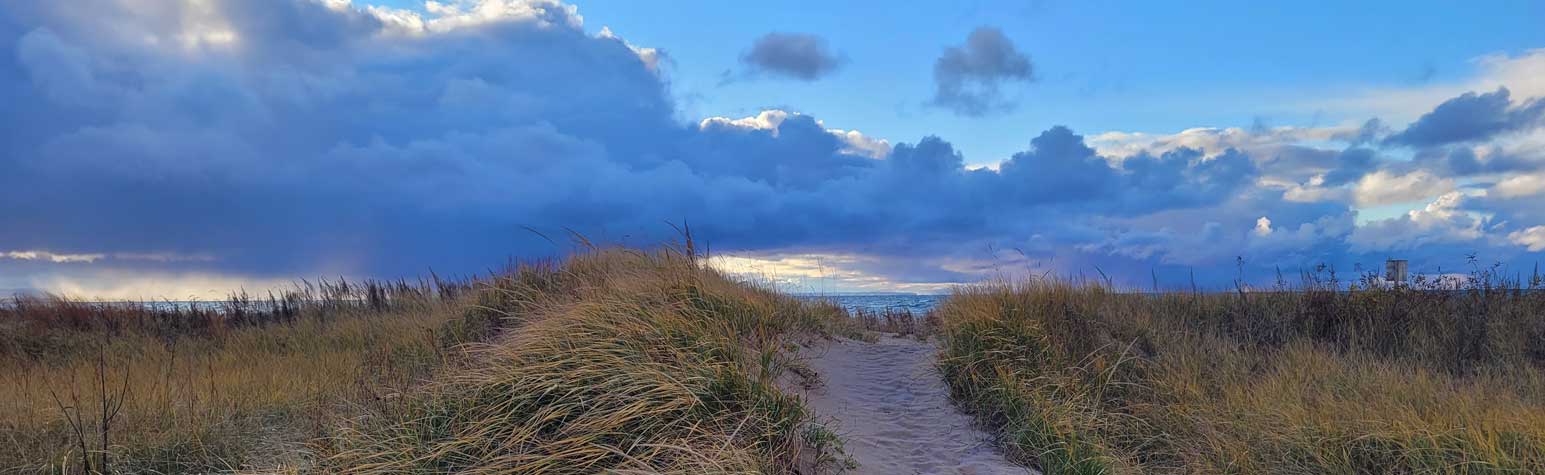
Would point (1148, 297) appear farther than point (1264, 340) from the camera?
Yes

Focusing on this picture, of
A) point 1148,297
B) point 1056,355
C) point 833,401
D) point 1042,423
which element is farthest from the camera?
point 1148,297

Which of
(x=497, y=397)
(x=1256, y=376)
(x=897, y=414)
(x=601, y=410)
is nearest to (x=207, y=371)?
(x=497, y=397)

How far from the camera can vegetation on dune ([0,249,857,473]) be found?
16.3 ft

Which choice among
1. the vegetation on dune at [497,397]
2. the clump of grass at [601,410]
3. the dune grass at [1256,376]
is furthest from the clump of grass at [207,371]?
the dune grass at [1256,376]

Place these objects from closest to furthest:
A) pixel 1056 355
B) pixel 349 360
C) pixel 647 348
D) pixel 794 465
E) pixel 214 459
→ pixel 794 465 → pixel 214 459 → pixel 647 348 → pixel 1056 355 → pixel 349 360

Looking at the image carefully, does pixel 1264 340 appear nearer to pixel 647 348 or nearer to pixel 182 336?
pixel 647 348

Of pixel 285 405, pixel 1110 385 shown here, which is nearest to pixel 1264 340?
pixel 1110 385

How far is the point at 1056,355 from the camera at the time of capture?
8.24 m

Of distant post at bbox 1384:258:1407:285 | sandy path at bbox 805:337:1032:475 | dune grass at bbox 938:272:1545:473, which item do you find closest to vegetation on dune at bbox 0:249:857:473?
sandy path at bbox 805:337:1032:475

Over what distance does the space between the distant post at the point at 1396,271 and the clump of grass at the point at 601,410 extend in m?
10.3

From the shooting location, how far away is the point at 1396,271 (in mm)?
12078

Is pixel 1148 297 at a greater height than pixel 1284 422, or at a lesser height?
greater

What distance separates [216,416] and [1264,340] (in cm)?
1144

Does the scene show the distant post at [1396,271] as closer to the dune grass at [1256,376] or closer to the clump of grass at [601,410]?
the dune grass at [1256,376]
